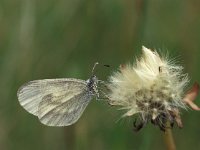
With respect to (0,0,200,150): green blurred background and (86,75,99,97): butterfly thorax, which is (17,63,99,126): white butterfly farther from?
(0,0,200,150): green blurred background

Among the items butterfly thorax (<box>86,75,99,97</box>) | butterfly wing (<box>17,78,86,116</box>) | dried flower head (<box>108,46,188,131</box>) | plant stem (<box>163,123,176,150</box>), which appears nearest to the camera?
plant stem (<box>163,123,176,150</box>)

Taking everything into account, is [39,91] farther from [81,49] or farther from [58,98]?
[81,49]

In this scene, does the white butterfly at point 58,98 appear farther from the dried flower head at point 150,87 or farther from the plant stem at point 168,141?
the plant stem at point 168,141

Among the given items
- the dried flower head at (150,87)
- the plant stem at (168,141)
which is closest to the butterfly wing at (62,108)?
the dried flower head at (150,87)

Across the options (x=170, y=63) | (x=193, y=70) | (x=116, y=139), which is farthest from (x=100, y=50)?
(x=170, y=63)

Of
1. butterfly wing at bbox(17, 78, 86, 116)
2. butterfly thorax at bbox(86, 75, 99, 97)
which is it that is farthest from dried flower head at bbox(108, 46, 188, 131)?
butterfly wing at bbox(17, 78, 86, 116)

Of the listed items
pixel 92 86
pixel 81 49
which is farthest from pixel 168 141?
pixel 81 49
